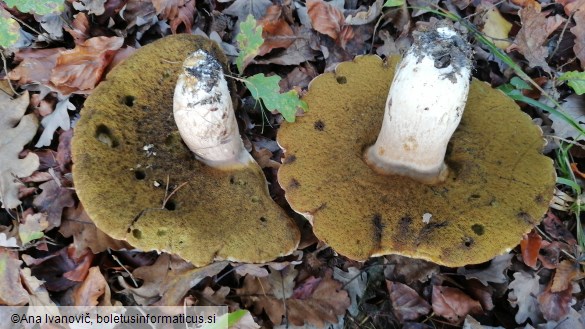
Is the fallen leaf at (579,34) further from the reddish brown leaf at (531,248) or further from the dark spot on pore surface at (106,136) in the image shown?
the dark spot on pore surface at (106,136)

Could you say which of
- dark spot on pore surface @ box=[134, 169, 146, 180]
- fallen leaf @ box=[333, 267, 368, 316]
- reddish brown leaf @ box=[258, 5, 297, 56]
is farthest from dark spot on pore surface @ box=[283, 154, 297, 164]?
reddish brown leaf @ box=[258, 5, 297, 56]

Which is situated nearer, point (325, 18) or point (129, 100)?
point (129, 100)

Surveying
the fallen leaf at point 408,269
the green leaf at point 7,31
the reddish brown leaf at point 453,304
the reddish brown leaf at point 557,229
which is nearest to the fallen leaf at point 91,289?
the green leaf at point 7,31

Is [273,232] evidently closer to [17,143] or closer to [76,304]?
[76,304]

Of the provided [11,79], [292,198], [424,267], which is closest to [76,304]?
[292,198]

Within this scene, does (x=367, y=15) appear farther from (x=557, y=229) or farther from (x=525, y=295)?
(x=525, y=295)

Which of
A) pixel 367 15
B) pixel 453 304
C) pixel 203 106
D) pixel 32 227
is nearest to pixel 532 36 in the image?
pixel 367 15

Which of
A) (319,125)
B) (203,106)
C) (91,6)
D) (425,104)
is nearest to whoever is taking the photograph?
(425,104)
